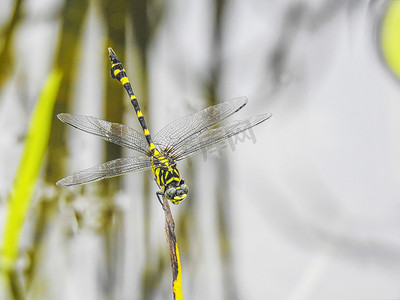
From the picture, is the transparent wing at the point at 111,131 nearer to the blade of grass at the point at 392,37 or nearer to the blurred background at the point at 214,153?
the blurred background at the point at 214,153

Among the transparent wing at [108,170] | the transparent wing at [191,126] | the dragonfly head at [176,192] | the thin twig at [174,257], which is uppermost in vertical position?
the transparent wing at [191,126]

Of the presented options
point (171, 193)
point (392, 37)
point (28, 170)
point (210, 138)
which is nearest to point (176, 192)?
point (171, 193)

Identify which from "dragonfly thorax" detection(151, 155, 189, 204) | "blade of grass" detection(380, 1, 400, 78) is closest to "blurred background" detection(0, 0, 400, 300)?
"blade of grass" detection(380, 1, 400, 78)

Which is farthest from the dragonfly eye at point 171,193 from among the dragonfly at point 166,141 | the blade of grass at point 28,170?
the blade of grass at point 28,170

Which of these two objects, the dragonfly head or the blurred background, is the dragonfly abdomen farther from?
the dragonfly head

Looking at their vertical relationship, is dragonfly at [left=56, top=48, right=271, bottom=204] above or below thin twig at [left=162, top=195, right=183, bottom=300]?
above

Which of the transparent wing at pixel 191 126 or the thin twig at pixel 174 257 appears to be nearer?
the transparent wing at pixel 191 126

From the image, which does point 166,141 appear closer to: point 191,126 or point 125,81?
point 191,126
